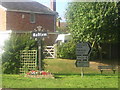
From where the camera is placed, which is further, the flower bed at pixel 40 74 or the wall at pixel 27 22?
the wall at pixel 27 22

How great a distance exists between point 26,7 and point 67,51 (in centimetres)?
784

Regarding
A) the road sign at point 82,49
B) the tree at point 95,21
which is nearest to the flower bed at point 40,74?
the road sign at point 82,49

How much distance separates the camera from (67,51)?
2841 centimetres

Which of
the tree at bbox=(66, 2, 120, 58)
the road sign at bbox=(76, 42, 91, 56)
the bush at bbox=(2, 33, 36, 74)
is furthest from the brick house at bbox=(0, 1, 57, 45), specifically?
the road sign at bbox=(76, 42, 91, 56)

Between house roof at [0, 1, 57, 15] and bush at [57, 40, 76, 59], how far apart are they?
6296 mm

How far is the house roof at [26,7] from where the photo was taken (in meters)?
30.8

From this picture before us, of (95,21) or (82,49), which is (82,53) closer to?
(82,49)

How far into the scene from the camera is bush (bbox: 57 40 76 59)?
93.1ft

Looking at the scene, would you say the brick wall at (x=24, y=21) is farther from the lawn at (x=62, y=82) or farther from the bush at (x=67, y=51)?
the lawn at (x=62, y=82)

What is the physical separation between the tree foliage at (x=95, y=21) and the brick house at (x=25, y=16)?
657cm

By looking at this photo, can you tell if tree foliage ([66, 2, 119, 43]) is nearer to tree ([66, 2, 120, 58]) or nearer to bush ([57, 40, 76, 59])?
tree ([66, 2, 120, 58])

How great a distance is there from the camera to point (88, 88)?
1030cm

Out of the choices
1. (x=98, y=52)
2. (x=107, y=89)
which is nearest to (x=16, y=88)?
(x=107, y=89)

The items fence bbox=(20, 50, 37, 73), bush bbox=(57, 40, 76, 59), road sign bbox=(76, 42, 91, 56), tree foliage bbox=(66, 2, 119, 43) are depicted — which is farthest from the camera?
bush bbox=(57, 40, 76, 59)
